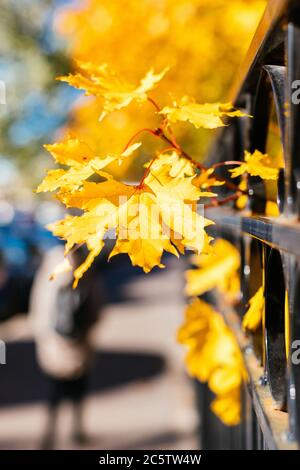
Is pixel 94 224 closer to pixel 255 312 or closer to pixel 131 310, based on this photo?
pixel 255 312

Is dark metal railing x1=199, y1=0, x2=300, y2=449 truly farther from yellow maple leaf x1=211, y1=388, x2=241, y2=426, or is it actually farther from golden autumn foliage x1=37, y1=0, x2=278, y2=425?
yellow maple leaf x1=211, y1=388, x2=241, y2=426

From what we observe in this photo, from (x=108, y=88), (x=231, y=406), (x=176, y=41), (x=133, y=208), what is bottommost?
(x=231, y=406)

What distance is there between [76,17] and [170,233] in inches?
191

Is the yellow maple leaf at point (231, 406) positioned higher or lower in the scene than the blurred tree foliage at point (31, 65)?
lower

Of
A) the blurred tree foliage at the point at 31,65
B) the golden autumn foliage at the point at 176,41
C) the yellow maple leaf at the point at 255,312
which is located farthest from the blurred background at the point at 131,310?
the blurred tree foliage at the point at 31,65

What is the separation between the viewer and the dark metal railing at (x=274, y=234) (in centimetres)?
70

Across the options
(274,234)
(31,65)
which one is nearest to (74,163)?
(274,234)

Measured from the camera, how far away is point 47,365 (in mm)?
4527

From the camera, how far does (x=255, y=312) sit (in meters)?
1.19

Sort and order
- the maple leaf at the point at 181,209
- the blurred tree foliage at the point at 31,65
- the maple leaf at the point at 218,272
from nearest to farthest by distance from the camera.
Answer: the maple leaf at the point at 181,209 → the maple leaf at the point at 218,272 → the blurred tree foliage at the point at 31,65

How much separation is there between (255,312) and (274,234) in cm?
46

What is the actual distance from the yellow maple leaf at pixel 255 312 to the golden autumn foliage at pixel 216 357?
39cm

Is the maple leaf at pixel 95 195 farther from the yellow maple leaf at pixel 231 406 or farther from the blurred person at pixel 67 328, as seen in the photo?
the blurred person at pixel 67 328

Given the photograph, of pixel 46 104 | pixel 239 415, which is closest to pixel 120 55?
pixel 239 415
